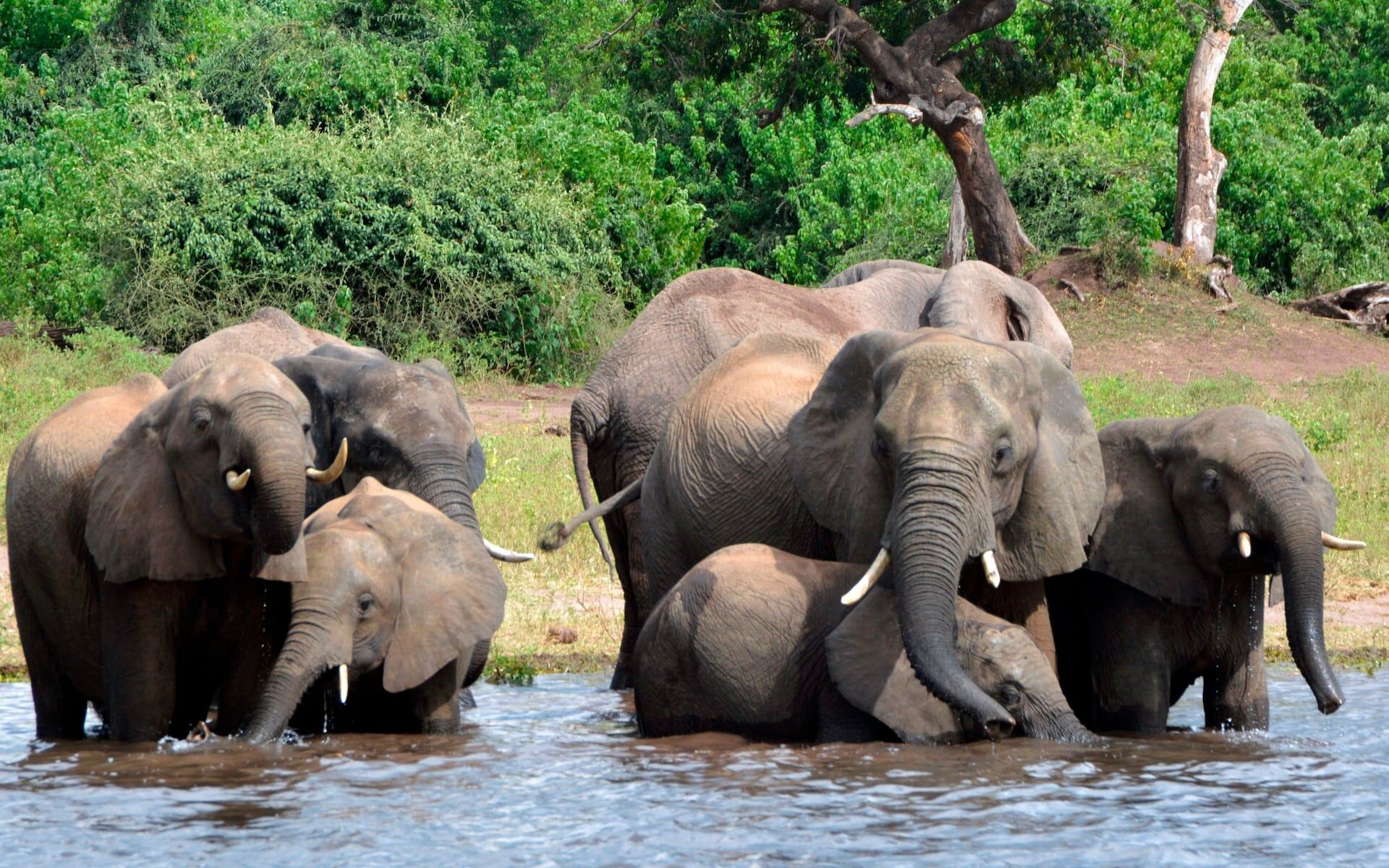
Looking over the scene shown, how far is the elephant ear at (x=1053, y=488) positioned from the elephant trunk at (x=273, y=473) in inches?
84.9

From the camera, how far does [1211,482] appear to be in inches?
253

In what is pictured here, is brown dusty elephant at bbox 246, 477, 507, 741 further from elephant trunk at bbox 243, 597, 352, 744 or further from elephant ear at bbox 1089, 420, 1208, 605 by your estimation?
elephant ear at bbox 1089, 420, 1208, 605

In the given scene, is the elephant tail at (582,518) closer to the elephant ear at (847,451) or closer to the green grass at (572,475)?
the green grass at (572,475)

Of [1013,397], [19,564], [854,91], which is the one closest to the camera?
[1013,397]

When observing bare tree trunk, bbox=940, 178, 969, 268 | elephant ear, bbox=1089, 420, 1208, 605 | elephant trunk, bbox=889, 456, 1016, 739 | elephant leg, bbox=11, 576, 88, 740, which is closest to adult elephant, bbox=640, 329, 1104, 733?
elephant trunk, bbox=889, 456, 1016, 739

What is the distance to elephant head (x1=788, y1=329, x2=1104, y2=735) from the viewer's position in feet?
18.7

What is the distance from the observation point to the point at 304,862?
202 inches

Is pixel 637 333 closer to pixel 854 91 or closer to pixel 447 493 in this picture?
pixel 447 493

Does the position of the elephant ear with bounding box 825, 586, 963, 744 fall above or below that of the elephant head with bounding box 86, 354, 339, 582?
below

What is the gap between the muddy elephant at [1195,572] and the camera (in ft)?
20.4

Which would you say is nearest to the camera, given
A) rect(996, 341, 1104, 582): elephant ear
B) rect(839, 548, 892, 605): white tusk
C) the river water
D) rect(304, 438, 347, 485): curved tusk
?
the river water

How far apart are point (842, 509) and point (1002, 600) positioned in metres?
0.62

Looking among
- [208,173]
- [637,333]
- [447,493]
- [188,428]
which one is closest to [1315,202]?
[208,173]

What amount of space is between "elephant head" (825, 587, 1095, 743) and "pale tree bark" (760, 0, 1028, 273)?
13343 mm
